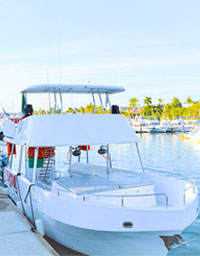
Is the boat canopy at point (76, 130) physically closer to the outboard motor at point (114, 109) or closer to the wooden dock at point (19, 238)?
the outboard motor at point (114, 109)

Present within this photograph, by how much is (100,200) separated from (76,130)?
224 cm

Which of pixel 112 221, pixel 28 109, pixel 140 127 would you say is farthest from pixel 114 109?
pixel 140 127

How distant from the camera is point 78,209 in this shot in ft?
19.9

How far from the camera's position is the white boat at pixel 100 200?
5.79 m

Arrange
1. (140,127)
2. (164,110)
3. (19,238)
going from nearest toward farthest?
1. (19,238)
2. (140,127)
3. (164,110)

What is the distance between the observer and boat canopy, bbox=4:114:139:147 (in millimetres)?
7543

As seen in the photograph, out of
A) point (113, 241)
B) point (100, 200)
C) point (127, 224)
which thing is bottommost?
point (113, 241)

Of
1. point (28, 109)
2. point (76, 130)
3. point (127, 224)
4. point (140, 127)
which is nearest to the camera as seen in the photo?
point (127, 224)

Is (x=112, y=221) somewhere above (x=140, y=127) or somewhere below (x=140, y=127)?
above

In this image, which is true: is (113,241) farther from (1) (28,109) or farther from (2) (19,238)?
(1) (28,109)

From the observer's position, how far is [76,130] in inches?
309

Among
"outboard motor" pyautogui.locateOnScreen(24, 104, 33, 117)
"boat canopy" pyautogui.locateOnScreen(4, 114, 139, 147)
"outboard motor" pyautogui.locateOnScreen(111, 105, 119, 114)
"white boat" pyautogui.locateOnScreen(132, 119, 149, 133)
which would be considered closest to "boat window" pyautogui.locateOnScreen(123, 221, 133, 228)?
"boat canopy" pyautogui.locateOnScreen(4, 114, 139, 147)

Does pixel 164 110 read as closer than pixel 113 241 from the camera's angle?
No

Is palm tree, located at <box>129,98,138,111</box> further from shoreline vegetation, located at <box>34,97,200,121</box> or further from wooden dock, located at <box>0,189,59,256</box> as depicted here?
wooden dock, located at <box>0,189,59,256</box>
